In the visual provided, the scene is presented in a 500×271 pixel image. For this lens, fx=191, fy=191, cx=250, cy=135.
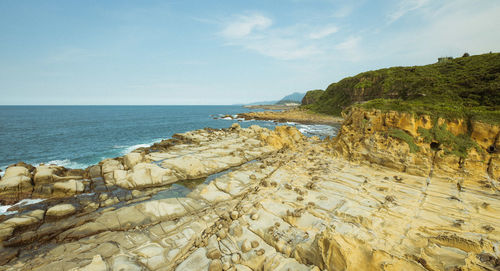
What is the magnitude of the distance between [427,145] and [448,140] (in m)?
1.41

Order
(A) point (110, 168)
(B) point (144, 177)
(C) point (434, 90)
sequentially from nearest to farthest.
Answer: (B) point (144, 177)
(A) point (110, 168)
(C) point (434, 90)

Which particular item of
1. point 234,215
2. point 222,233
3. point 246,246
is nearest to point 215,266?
point 246,246

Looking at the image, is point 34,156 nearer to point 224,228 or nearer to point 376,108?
point 224,228

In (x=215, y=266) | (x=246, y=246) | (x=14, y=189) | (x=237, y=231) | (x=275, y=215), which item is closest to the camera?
(x=215, y=266)

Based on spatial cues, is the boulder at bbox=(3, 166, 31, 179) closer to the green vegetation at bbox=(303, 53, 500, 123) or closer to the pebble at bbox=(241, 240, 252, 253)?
the pebble at bbox=(241, 240, 252, 253)

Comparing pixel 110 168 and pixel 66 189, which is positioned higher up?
pixel 110 168

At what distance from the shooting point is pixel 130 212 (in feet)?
43.9

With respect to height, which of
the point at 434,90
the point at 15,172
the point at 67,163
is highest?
the point at 434,90

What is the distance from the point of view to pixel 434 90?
110ft

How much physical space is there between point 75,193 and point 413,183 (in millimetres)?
27641

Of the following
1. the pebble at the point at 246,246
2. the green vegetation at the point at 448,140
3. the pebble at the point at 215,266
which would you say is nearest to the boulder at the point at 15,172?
the pebble at the point at 215,266

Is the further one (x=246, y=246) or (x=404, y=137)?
(x=404, y=137)

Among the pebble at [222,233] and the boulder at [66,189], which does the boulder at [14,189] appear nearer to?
the boulder at [66,189]

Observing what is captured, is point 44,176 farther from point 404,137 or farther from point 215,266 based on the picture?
point 404,137
